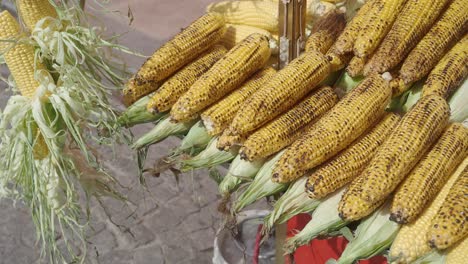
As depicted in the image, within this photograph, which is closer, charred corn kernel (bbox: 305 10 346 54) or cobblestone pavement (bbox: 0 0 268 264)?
charred corn kernel (bbox: 305 10 346 54)

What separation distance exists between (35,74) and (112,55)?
313 millimetres

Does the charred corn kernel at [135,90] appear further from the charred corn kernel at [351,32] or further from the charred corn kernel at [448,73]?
the charred corn kernel at [448,73]

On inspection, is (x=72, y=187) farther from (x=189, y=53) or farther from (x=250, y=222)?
(x=250, y=222)

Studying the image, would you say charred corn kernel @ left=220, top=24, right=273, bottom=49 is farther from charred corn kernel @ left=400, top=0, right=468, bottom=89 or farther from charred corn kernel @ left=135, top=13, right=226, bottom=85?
charred corn kernel @ left=400, top=0, right=468, bottom=89

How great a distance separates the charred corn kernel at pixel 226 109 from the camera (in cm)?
173

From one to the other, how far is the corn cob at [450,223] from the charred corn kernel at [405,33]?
0.51 m

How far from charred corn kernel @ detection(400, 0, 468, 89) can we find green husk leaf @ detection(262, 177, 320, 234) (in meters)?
0.47

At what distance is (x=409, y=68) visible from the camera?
1665 millimetres

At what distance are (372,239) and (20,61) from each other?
1.13 metres

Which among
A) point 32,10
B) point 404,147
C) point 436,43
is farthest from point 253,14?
point 404,147

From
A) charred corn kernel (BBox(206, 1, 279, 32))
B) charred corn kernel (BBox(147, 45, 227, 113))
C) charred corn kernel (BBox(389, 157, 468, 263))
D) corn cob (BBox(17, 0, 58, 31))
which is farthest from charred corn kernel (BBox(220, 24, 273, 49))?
charred corn kernel (BBox(389, 157, 468, 263))

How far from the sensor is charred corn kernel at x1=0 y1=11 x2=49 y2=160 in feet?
5.45

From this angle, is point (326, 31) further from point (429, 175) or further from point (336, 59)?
point (429, 175)

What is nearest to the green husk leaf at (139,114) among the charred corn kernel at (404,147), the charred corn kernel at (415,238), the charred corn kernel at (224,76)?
the charred corn kernel at (224,76)
